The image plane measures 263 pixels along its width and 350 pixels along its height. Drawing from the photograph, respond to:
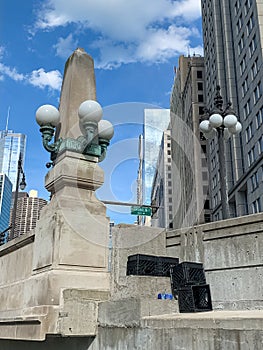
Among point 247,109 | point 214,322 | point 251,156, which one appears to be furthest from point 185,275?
point 247,109

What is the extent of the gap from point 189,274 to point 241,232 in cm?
128

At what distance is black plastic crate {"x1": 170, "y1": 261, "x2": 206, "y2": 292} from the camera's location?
551cm

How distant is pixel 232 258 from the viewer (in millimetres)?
6238

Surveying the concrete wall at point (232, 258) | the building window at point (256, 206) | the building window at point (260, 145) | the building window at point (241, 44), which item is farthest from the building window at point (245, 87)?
the concrete wall at point (232, 258)

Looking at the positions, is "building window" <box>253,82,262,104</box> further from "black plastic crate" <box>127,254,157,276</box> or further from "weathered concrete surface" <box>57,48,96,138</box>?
"black plastic crate" <box>127,254,157,276</box>

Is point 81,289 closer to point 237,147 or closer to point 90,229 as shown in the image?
point 90,229

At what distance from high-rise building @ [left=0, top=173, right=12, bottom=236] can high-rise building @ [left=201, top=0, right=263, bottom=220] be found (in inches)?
1053

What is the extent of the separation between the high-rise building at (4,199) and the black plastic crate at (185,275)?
100.0 ft

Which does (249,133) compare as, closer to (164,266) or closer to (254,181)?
(254,181)

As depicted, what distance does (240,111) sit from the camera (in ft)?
171

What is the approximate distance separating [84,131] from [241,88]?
162 ft

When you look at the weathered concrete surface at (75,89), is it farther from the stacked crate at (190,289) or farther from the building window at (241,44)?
the building window at (241,44)

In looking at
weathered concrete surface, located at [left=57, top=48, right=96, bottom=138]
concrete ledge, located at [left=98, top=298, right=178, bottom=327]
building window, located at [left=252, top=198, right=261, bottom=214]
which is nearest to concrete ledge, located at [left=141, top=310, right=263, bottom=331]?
concrete ledge, located at [left=98, top=298, right=178, bottom=327]

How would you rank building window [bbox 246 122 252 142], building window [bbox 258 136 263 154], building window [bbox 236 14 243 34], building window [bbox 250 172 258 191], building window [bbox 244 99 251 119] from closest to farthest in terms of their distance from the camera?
1. building window [bbox 258 136 263 154]
2. building window [bbox 250 172 258 191]
3. building window [bbox 246 122 252 142]
4. building window [bbox 244 99 251 119]
5. building window [bbox 236 14 243 34]
